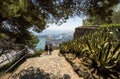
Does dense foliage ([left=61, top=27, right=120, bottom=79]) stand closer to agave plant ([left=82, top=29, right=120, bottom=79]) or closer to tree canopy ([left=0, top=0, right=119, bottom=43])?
agave plant ([left=82, top=29, right=120, bottom=79])

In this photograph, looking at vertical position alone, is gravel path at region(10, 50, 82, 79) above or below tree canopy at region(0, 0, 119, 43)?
below

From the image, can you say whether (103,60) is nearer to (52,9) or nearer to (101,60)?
(101,60)

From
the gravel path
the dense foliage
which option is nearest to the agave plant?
the dense foliage

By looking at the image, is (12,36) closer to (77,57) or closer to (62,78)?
(77,57)

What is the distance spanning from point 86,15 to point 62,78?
11.7ft

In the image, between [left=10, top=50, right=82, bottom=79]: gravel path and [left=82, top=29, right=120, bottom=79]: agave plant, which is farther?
[left=10, top=50, right=82, bottom=79]: gravel path

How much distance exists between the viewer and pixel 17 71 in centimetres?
1254

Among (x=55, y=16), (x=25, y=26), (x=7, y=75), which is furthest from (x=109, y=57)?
(x=25, y=26)

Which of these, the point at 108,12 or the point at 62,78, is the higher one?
the point at 108,12

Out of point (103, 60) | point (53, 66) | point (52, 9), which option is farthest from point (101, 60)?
point (52, 9)

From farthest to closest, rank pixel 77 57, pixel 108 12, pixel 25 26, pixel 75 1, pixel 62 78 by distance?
pixel 25 26
pixel 77 57
pixel 108 12
pixel 75 1
pixel 62 78

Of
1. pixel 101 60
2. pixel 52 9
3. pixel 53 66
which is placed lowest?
pixel 53 66

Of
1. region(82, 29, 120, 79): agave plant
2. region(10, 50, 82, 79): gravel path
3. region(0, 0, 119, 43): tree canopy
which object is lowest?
region(10, 50, 82, 79): gravel path

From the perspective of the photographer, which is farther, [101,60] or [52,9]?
[52,9]
